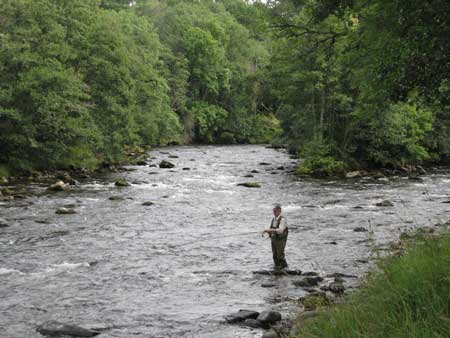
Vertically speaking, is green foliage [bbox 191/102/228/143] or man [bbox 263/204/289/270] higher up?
green foliage [bbox 191/102/228/143]

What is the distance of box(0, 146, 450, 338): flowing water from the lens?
11930 mm

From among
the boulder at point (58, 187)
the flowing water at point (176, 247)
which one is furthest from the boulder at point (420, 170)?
the boulder at point (58, 187)

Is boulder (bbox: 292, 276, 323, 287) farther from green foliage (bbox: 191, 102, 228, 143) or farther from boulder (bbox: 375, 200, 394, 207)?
green foliage (bbox: 191, 102, 228, 143)

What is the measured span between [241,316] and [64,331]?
3.48 metres

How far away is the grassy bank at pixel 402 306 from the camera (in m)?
5.95

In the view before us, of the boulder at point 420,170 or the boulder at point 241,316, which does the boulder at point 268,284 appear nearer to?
the boulder at point 241,316

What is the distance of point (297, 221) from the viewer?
22469mm

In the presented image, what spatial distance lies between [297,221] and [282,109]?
93.0 feet

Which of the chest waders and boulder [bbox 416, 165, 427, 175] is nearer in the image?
the chest waders

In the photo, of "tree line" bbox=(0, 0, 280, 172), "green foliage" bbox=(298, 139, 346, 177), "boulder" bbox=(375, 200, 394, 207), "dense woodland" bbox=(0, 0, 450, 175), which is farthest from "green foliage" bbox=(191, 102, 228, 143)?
"boulder" bbox=(375, 200, 394, 207)

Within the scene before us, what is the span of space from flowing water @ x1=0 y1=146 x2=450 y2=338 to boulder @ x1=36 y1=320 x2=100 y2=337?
0.21 metres

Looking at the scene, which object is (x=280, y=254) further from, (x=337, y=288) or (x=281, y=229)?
(x=337, y=288)

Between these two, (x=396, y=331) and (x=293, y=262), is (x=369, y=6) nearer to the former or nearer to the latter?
(x=293, y=262)

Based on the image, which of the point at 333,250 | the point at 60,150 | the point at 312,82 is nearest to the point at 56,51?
the point at 60,150
